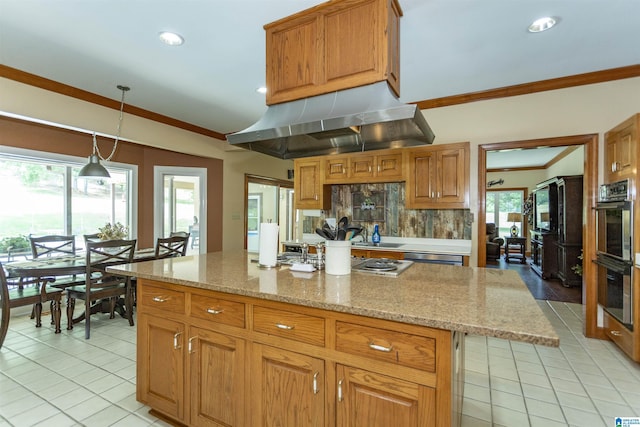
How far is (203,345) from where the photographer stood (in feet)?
5.46

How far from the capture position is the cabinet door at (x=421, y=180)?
11.9 ft

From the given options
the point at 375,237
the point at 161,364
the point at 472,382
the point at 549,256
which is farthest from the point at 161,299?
the point at 549,256

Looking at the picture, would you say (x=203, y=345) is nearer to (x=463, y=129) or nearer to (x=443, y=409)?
(x=443, y=409)

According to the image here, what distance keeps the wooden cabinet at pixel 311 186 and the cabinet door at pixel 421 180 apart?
1.22 m

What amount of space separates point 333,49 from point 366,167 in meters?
2.24

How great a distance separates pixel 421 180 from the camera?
368 centimetres

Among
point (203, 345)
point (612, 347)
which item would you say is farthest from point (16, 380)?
point (612, 347)

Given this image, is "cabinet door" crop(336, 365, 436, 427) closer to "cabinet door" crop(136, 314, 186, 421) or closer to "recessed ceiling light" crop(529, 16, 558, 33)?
"cabinet door" crop(136, 314, 186, 421)

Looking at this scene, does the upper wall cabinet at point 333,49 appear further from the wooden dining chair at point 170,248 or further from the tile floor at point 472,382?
the wooden dining chair at point 170,248

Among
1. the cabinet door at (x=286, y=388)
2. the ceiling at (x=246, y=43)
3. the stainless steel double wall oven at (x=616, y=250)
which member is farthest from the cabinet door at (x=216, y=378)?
the stainless steel double wall oven at (x=616, y=250)

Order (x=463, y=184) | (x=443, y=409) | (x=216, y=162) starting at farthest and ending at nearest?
(x=216, y=162)
(x=463, y=184)
(x=443, y=409)

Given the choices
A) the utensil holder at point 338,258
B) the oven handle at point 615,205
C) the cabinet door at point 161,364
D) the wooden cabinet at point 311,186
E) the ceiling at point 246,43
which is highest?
the ceiling at point 246,43

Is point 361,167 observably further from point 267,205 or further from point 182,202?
point 267,205

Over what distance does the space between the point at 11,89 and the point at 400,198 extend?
14.4ft
